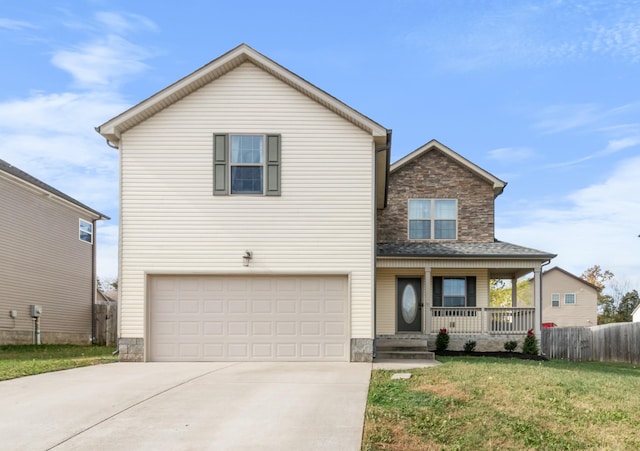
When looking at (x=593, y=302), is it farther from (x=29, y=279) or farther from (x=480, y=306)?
(x=29, y=279)

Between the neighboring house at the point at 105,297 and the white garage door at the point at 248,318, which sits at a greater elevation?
the white garage door at the point at 248,318

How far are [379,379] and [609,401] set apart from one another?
389cm

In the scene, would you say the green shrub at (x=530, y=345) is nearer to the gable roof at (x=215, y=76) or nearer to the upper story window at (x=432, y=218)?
the upper story window at (x=432, y=218)

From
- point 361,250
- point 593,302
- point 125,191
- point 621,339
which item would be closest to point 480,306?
point 621,339

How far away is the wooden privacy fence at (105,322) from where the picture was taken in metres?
29.5

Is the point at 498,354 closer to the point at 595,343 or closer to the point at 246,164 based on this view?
the point at 595,343

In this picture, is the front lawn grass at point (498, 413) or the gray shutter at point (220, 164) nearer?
the front lawn grass at point (498, 413)

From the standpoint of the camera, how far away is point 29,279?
81.0 ft

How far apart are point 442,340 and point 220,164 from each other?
9.41m

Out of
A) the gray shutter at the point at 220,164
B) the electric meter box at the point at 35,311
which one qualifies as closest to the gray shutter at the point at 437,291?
the gray shutter at the point at 220,164

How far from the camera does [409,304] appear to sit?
78.1 feet

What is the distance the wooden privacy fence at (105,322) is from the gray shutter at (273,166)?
52.5 ft

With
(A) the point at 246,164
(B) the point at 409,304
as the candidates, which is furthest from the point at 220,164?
(B) the point at 409,304

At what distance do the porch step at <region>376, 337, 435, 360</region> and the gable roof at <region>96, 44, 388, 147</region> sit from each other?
208 inches
